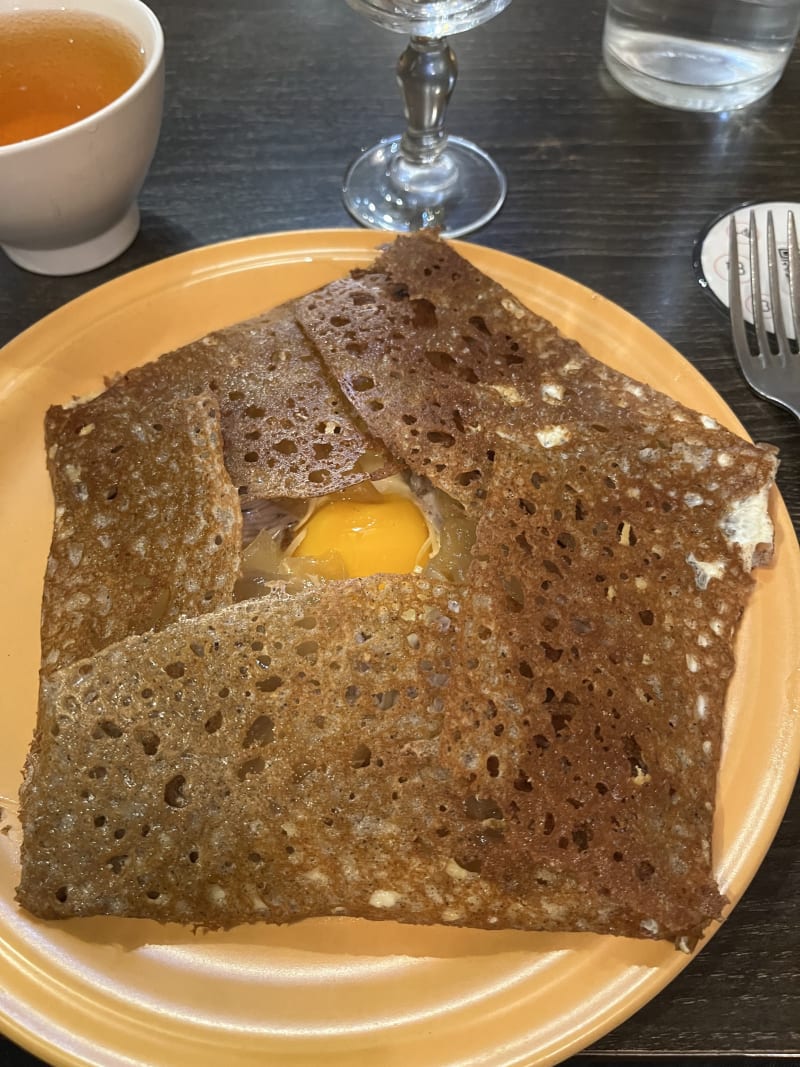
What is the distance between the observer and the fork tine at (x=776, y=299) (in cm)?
194

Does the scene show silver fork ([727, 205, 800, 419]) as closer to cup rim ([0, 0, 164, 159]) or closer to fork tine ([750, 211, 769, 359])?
fork tine ([750, 211, 769, 359])

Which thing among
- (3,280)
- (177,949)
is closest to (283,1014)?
(177,949)

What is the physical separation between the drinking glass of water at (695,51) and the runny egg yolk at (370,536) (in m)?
1.80

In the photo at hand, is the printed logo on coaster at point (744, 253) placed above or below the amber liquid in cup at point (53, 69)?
below

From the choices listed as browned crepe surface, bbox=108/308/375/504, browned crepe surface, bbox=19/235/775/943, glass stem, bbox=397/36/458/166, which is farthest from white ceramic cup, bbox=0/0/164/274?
browned crepe surface, bbox=19/235/775/943

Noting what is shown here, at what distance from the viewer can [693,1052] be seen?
4.26ft

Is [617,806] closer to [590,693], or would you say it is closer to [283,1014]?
[590,693]

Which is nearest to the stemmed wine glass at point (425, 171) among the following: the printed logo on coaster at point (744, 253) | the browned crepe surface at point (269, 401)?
the printed logo on coaster at point (744, 253)

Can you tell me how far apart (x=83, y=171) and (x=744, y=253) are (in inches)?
64.3

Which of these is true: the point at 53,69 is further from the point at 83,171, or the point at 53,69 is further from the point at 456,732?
the point at 456,732

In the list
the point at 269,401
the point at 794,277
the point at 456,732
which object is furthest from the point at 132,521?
the point at 794,277

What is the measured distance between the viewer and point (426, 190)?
2.37 metres

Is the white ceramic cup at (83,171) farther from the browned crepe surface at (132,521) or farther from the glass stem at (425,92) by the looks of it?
the glass stem at (425,92)

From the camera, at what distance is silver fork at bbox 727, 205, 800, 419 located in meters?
1.89
